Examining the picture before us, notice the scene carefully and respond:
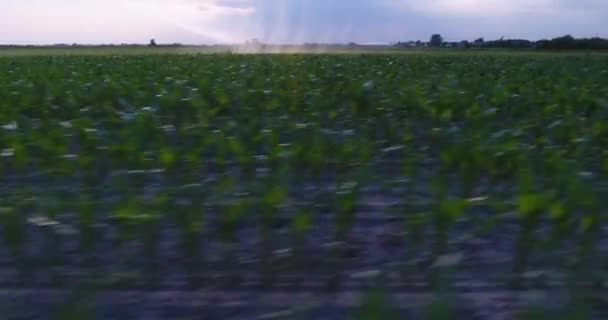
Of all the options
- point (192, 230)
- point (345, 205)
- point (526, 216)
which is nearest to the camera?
point (526, 216)

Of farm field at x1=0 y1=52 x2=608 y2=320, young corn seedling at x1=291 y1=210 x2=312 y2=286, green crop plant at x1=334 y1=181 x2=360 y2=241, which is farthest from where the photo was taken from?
green crop plant at x1=334 y1=181 x2=360 y2=241

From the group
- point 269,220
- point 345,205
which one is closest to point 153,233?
point 269,220

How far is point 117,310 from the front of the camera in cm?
380

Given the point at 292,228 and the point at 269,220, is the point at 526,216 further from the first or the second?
the point at 269,220

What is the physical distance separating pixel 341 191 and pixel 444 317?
1.72m

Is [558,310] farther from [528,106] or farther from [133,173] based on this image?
[528,106]

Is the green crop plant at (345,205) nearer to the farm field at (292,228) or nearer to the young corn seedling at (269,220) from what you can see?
the farm field at (292,228)

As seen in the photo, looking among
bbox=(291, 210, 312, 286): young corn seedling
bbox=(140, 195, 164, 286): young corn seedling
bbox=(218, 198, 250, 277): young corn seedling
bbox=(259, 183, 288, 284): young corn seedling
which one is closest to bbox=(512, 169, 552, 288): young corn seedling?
bbox=(291, 210, 312, 286): young corn seedling

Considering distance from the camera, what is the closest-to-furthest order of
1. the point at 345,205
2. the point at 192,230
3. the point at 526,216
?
1. the point at 526,216
2. the point at 192,230
3. the point at 345,205

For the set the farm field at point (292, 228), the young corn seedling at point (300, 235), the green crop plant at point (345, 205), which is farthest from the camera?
the green crop plant at point (345, 205)

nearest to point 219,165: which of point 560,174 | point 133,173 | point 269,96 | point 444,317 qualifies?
point 133,173

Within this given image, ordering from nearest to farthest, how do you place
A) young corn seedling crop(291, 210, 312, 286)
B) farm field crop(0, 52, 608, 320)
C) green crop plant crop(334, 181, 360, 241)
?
farm field crop(0, 52, 608, 320) < young corn seedling crop(291, 210, 312, 286) < green crop plant crop(334, 181, 360, 241)

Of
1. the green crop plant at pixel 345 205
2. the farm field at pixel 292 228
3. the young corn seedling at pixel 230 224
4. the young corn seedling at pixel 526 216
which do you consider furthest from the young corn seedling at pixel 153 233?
the young corn seedling at pixel 526 216

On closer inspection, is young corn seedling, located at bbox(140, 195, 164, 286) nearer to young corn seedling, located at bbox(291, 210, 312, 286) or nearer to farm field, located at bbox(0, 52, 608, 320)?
farm field, located at bbox(0, 52, 608, 320)
